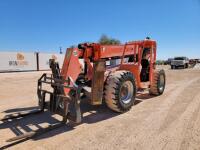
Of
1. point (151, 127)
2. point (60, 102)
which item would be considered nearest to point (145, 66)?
point (151, 127)

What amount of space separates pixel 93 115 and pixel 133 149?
2.36 meters

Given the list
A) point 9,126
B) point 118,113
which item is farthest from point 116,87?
point 9,126

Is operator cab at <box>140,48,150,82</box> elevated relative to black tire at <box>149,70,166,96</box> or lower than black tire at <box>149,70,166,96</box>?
elevated

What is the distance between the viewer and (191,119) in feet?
18.2

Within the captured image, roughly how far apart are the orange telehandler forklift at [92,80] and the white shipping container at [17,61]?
2318cm

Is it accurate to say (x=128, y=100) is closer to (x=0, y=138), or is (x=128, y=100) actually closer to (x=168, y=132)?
(x=168, y=132)

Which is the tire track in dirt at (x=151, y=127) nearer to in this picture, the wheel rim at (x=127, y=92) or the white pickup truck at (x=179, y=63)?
the wheel rim at (x=127, y=92)

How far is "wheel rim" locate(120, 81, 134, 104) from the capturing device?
6395 millimetres

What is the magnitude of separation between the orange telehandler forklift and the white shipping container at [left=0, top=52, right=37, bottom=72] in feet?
76.0

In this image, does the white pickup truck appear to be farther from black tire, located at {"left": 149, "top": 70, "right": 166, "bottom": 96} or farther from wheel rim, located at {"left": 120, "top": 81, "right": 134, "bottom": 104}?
wheel rim, located at {"left": 120, "top": 81, "right": 134, "bottom": 104}

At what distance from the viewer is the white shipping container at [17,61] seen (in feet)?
88.0

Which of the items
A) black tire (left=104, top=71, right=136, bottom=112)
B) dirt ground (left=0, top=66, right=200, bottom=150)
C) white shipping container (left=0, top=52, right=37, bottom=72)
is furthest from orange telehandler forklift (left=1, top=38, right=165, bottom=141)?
white shipping container (left=0, top=52, right=37, bottom=72)

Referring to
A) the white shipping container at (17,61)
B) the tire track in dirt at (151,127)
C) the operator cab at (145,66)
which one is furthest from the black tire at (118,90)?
the white shipping container at (17,61)

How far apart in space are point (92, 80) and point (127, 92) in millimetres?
1659
